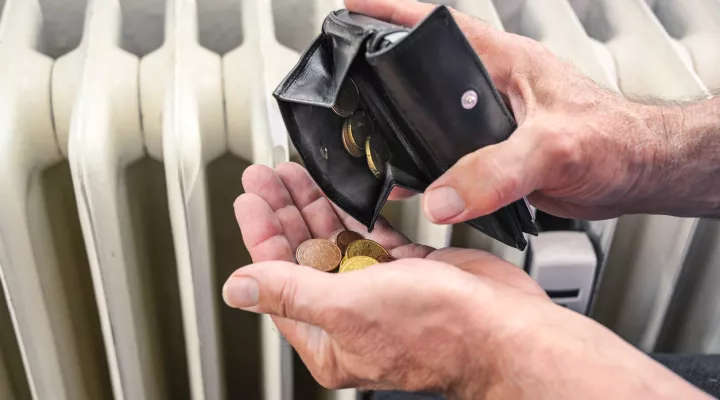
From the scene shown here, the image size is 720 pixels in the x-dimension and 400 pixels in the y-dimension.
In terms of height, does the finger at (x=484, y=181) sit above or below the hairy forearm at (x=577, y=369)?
above

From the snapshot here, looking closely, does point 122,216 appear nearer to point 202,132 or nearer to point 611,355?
point 202,132

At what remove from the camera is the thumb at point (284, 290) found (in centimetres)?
52

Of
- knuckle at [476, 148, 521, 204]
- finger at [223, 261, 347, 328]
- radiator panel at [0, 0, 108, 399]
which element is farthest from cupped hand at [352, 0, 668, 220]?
radiator panel at [0, 0, 108, 399]

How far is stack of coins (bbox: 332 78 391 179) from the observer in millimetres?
583

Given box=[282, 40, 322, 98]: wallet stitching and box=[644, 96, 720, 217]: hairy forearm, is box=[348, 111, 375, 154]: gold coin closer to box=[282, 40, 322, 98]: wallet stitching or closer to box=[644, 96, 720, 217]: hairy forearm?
box=[282, 40, 322, 98]: wallet stitching

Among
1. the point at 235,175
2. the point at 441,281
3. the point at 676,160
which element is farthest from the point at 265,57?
the point at 676,160

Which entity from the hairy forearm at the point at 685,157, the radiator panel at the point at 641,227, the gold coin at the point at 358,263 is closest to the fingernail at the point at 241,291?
the gold coin at the point at 358,263

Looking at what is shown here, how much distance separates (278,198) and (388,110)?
0.17m

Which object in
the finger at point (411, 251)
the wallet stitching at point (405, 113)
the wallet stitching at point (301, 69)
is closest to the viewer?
the wallet stitching at point (405, 113)

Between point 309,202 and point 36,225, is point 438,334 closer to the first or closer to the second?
point 309,202

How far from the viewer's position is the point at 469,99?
0.53m

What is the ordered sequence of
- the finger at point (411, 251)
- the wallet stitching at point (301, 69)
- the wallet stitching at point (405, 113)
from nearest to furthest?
the wallet stitching at point (405, 113)
the wallet stitching at point (301, 69)
the finger at point (411, 251)

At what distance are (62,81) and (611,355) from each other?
566mm

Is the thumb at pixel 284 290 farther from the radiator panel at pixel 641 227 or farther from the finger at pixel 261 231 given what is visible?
the radiator panel at pixel 641 227
